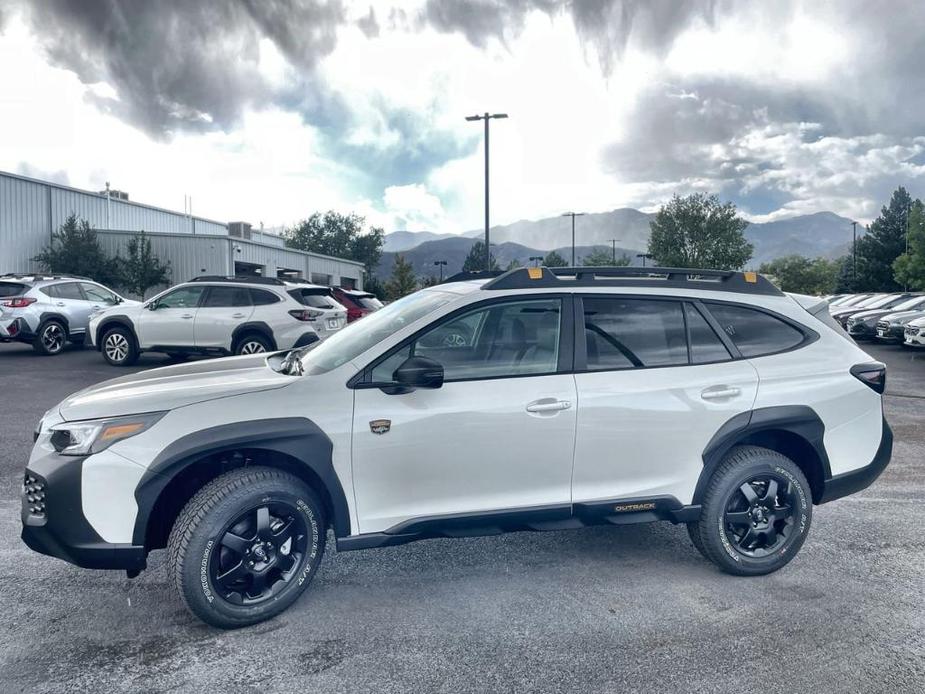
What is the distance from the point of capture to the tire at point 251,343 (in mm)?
12398

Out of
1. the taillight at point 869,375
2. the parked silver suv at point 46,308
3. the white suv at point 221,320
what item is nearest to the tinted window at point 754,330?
the taillight at point 869,375

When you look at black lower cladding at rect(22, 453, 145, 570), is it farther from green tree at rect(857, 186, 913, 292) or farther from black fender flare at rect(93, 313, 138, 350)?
green tree at rect(857, 186, 913, 292)

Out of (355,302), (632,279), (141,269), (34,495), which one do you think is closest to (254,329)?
(355,302)

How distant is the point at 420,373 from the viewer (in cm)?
321

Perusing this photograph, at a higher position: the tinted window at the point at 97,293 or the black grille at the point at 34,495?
the tinted window at the point at 97,293

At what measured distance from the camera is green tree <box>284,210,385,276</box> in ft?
305

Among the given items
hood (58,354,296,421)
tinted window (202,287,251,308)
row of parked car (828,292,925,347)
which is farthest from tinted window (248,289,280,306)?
row of parked car (828,292,925,347)

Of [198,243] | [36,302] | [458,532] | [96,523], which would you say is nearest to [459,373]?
[458,532]

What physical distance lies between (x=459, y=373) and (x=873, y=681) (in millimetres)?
2209

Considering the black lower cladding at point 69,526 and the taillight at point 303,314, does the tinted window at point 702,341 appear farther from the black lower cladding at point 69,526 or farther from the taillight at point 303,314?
the taillight at point 303,314

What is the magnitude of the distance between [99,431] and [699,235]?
7594 cm

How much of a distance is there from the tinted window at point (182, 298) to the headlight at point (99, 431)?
1017 centimetres

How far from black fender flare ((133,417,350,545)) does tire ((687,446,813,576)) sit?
2.00 meters

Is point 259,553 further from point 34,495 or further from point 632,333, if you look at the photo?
point 632,333
